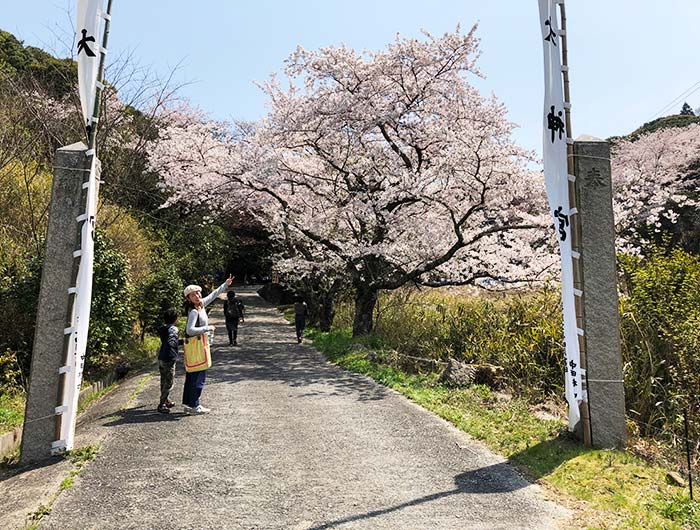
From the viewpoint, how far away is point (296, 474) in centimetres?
508

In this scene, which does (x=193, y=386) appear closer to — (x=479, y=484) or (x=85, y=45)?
(x=479, y=484)

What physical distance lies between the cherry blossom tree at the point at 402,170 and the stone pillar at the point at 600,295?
6.32 meters

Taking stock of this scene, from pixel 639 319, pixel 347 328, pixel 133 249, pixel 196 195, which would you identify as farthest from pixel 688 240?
pixel 133 249

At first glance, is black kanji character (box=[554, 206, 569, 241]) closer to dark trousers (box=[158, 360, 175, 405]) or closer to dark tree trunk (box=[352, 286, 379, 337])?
dark trousers (box=[158, 360, 175, 405])

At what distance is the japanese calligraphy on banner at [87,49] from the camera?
556 cm

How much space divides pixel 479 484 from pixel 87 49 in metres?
5.83

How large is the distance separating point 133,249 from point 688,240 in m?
22.0

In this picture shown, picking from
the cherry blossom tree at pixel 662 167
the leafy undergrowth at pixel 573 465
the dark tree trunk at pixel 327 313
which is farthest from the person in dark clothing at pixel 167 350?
the cherry blossom tree at pixel 662 167

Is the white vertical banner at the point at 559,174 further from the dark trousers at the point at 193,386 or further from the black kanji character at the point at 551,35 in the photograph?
the dark trousers at the point at 193,386

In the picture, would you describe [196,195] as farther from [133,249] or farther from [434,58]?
[434,58]

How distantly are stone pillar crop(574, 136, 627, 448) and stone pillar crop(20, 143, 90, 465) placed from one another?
5.35 metres

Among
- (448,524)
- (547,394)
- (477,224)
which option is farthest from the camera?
(477,224)

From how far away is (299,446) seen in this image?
19.5ft

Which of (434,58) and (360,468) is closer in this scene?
(360,468)
